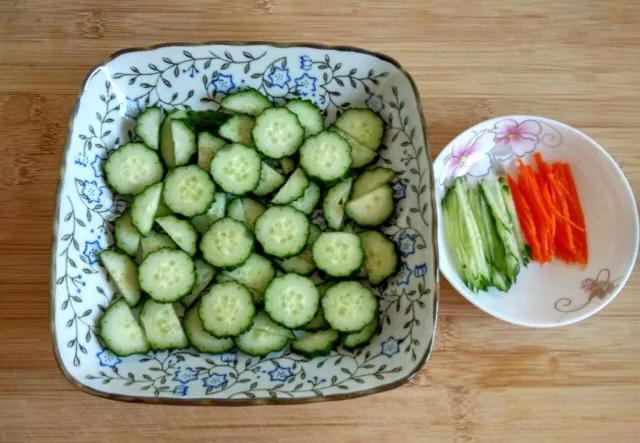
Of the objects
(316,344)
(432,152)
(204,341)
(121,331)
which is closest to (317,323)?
(316,344)

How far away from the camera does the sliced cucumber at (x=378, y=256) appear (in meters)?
1.81

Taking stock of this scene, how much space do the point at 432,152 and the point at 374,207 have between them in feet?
1.07

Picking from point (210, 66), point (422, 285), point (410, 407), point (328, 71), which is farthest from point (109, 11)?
point (410, 407)

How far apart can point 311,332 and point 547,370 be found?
0.71 metres

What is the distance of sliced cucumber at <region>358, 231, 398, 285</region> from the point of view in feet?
5.93

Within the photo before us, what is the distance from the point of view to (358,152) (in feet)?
6.35

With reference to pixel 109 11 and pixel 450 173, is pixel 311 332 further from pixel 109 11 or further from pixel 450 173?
pixel 109 11

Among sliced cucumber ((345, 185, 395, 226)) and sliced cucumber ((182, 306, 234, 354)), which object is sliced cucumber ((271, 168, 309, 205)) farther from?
sliced cucumber ((182, 306, 234, 354))

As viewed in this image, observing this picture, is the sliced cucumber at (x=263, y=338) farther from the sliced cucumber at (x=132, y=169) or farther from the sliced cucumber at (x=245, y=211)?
the sliced cucumber at (x=132, y=169)

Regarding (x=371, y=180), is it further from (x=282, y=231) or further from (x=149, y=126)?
(x=149, y=126)

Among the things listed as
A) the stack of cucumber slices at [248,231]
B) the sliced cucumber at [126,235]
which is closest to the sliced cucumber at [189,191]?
the stack of cucumber slices at [248,231]

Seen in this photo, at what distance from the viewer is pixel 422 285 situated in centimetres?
171

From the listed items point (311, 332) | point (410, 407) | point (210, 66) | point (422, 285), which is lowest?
point (410, 407)

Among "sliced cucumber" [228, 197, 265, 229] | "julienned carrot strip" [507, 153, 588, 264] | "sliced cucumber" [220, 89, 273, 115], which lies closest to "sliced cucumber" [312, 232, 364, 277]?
"sliced cucumber" [228, 197, 265, 229]
